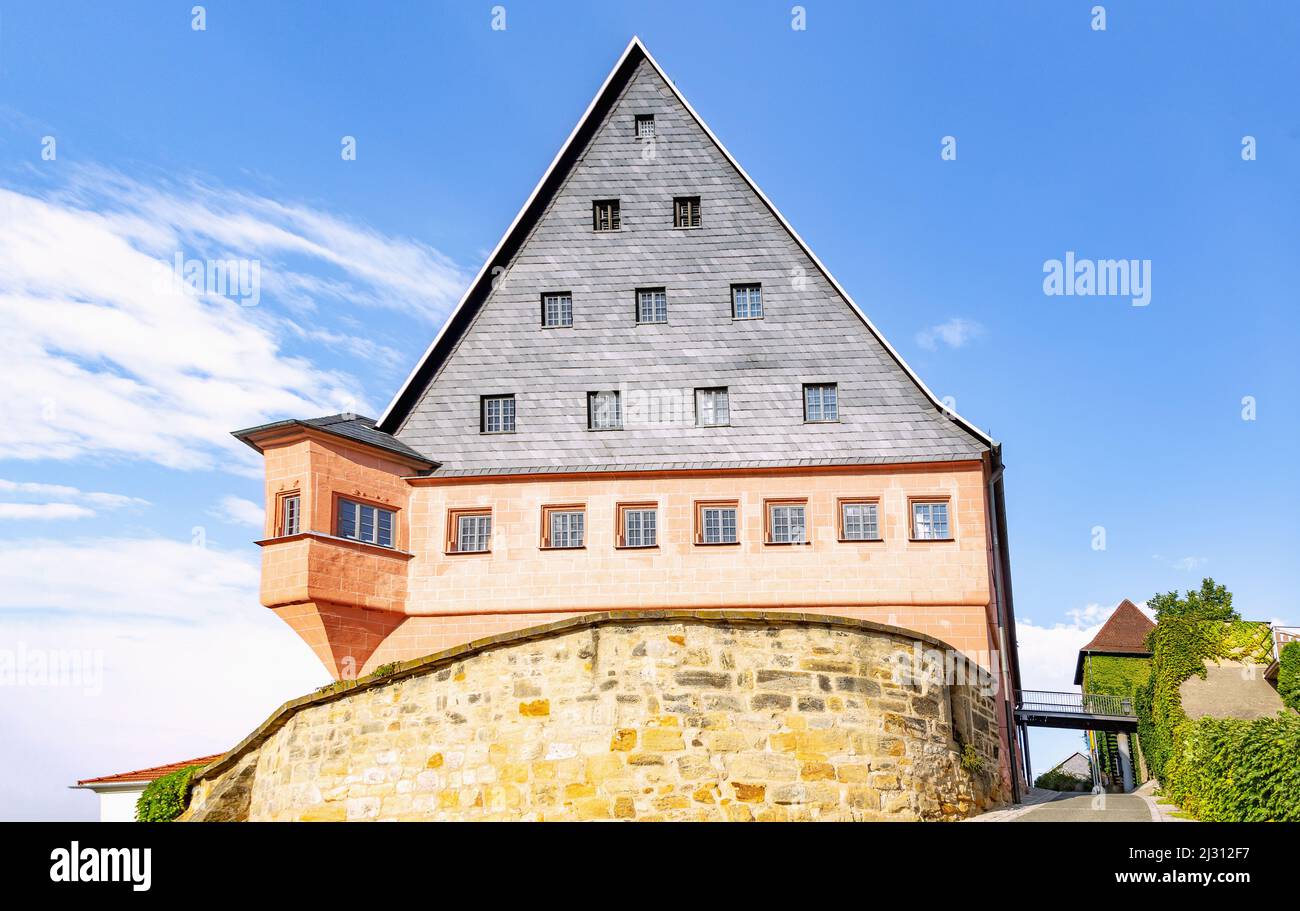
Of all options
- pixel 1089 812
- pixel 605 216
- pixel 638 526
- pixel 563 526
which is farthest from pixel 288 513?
pixel 1089 812

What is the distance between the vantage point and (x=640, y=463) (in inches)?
1097

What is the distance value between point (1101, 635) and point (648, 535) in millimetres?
38134

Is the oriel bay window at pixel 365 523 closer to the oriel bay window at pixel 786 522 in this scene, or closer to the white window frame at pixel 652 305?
the white window frame at pixel 652 305

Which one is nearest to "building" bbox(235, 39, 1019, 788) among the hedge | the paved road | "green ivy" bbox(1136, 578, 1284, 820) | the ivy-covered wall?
the paved road

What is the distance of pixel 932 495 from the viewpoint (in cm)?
2720

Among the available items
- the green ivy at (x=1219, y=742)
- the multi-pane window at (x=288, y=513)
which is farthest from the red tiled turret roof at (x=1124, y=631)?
the multi-pane window at (x=288, y=513)

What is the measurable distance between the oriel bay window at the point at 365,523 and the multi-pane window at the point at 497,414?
300 cm

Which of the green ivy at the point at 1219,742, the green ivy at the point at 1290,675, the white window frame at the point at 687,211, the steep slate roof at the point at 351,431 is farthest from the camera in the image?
the green ivy at the point at 1290,675

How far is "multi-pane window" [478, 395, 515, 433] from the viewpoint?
1135 inches

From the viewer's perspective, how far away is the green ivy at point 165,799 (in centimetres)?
2156

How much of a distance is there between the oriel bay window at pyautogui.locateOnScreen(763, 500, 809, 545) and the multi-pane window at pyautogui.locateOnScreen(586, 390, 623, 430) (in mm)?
3963
